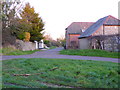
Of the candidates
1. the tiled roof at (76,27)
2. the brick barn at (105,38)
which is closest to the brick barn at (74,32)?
the tiled roof at (76,27)

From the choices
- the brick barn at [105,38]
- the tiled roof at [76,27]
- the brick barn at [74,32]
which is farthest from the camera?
the tiled roof at [76,27]

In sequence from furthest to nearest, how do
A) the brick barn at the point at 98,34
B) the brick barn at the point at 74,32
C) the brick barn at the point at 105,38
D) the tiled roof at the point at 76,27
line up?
Answer: the tiled roof at the point at 76,27 < the brick barn at the point at 74,32 < the brick barn at the point at 98,34 < the brick barn at the point at 105,38

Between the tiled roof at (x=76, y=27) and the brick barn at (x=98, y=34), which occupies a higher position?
the tiled roof at (x=76, y=27)

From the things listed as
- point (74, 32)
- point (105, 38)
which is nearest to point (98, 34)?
point (105, 38)

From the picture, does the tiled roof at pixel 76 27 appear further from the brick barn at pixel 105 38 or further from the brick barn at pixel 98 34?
the brick barn at pixel 105 38

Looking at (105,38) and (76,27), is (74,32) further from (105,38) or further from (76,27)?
(105,38)

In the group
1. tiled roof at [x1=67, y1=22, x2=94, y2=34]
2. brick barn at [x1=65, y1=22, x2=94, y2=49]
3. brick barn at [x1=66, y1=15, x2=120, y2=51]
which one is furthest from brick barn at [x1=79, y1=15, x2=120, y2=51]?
tiled roof at [x1=67, y1=22, x2=94, y2=34]

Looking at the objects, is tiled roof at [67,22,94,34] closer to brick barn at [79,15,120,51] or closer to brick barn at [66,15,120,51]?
brick barn at [66,15,120,51]

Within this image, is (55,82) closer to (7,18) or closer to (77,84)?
(77,84)

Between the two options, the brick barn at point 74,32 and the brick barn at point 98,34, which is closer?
the brick barn at point 98,34

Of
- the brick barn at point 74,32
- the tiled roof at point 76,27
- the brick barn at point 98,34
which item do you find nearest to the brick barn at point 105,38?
the brick barn at point 98,34

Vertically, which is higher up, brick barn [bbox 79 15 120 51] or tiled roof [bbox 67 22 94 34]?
tiled roof [bbox 67 22 94 34]

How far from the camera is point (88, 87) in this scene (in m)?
4.87

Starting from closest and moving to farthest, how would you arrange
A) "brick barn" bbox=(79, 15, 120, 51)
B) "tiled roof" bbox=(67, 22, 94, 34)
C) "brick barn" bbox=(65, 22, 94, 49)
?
"brick barn" bbox=(79, 15, 120, 51) → "brick barn" bbox=(65, 22, 94, 49) → "tiled roof" bbox=(67, 22, 94, 34)
